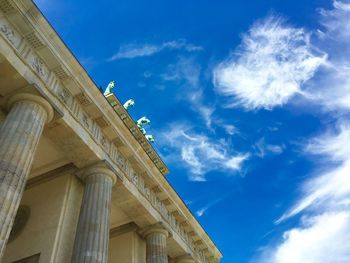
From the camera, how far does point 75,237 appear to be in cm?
1703

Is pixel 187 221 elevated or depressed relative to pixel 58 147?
elevated

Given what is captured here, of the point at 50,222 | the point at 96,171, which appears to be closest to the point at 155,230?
the point at 96,171

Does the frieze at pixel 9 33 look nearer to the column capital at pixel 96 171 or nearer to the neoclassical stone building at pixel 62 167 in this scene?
the neoclassical stone building at pixel 62 167

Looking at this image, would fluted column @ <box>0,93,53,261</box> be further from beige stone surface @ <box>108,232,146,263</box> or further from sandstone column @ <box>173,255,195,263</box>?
sandstone column @ <box>173,255,195,263</box>

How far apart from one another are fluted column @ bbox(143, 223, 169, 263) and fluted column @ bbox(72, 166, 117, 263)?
522 cm

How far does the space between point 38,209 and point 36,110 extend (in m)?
6.01

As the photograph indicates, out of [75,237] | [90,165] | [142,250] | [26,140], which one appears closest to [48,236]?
[75,237]

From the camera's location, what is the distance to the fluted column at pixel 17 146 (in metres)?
12.4

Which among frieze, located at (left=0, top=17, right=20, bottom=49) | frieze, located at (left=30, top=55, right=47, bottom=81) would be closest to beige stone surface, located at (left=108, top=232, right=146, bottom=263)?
frieze, located at (left=30, top=55, right=47, bottom=81)

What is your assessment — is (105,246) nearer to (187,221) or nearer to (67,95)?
(67,95)

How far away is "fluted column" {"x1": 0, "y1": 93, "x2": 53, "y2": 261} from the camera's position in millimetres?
12414

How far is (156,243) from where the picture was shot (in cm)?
2316

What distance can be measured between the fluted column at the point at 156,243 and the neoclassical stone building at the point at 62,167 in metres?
0.06

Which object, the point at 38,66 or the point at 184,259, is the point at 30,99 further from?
the point at 184,259
